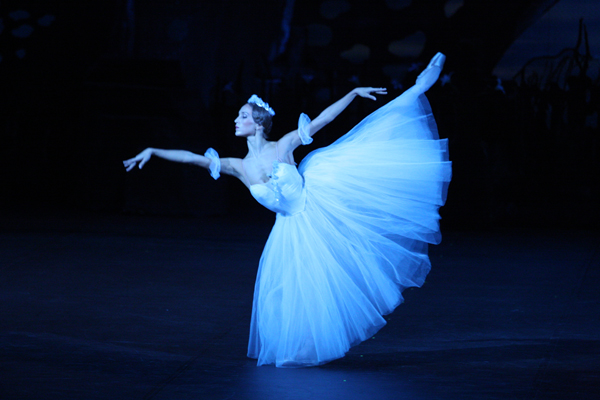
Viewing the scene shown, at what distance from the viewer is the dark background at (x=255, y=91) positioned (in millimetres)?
9359

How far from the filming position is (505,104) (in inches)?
386

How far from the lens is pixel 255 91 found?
1086 centimetres

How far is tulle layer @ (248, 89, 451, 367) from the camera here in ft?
11.4

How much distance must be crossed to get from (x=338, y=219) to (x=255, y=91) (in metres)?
7.45

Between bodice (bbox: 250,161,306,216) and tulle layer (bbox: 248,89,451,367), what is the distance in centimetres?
5

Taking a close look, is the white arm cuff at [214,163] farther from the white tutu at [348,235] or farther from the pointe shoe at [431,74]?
the pointe shoe at [431,74]

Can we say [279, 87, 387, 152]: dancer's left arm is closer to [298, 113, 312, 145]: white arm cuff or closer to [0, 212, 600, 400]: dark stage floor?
[298, 113, 312, 145]: white arm cuff

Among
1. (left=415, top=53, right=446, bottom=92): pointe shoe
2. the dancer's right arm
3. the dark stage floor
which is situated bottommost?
the dark stage floor

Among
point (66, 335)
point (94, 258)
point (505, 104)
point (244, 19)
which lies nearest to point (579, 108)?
point (505, 104)

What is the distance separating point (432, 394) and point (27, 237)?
535cm

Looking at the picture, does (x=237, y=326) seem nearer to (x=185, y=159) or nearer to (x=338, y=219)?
(x=338, y=219)

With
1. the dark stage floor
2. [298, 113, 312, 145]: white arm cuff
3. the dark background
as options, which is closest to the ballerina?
[298, 113, 312, 145]: white arm cuff

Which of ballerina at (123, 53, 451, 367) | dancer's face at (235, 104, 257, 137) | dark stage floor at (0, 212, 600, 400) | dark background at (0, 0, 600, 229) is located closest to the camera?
dark stage floor at (0, 212, 600, 400)

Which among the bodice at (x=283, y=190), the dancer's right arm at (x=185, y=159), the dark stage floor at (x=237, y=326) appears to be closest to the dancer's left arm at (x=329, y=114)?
the bodice at (x=283, y=190)
